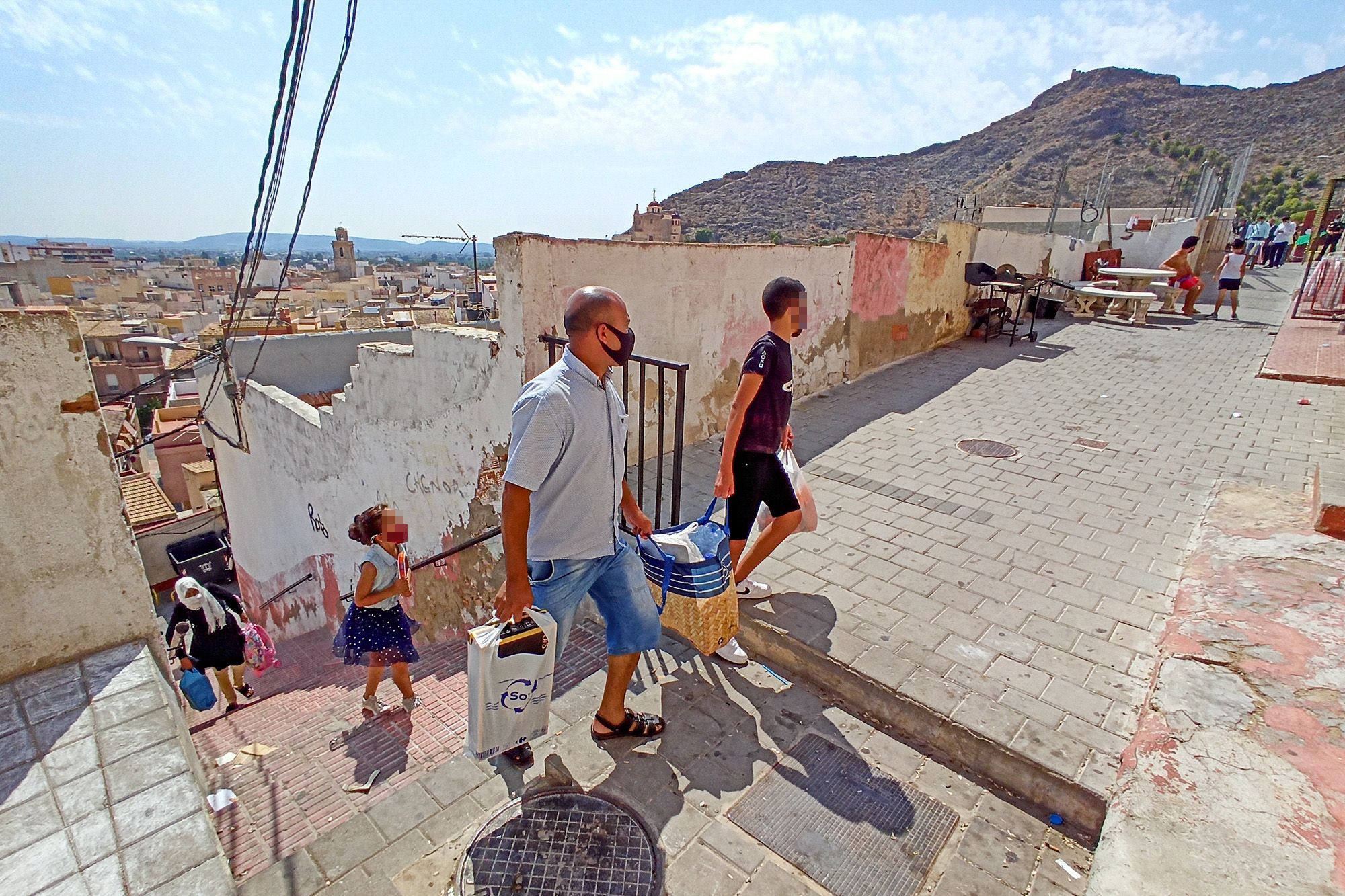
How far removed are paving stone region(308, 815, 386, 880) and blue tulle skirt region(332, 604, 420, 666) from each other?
1989 mm

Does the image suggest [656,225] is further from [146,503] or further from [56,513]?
[56,513]

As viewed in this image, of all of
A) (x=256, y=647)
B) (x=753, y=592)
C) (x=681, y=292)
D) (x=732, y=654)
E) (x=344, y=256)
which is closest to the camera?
(x=732, y=654)

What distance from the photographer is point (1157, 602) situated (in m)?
3.71

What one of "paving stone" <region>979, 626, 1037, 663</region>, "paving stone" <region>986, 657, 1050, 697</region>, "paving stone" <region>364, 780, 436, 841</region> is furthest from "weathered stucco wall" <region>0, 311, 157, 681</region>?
"paving stone" <region>979, 626, 1037, 663</region>

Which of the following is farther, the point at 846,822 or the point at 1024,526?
the point at 1024,526

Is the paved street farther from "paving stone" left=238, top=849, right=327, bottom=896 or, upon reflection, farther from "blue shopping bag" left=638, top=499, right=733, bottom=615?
"paving stone" left=238, top=849, right=327, bottom=896

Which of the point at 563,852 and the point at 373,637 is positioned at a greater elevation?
the point at 563,852

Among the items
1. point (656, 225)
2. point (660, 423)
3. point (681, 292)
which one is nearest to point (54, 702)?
point (660, 423)

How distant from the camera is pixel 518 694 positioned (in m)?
2.49

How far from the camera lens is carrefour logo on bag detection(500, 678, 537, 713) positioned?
247 cm

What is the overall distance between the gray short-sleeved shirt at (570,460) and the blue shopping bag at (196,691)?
3.47 meters

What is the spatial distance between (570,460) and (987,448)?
17.7 ft

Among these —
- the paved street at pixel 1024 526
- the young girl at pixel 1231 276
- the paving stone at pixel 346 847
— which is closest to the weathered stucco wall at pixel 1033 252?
the young girl at pixel 1231 276

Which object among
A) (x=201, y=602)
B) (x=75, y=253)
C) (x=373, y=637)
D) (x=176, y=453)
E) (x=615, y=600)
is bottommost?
(x=176, y=453)
